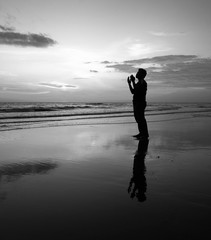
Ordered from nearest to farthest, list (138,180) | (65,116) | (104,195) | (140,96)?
(104,195) < (138,180) < (140,96) < (65,116)

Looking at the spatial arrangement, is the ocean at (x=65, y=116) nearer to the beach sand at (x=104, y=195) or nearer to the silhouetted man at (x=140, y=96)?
the silhouetted man at (x=140, y=96)

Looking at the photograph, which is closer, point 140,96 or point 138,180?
point 138,180

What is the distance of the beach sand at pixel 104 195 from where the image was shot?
2438mm

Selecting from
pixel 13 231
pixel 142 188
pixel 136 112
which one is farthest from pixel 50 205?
pixel 136 112

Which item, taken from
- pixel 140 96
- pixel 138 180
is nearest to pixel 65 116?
pixel 140 96

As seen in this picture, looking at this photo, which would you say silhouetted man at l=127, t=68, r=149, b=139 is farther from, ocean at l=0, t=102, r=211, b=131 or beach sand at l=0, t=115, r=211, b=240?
ocean at l=0, t=102, r=211, b=131

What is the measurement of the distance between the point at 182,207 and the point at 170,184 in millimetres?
868

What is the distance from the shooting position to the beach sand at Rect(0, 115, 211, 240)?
2438 mm

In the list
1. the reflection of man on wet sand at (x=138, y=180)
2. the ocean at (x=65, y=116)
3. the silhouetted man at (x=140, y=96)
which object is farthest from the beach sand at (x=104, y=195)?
the ocean at (x=65, y=116)

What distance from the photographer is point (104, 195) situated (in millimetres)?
3328

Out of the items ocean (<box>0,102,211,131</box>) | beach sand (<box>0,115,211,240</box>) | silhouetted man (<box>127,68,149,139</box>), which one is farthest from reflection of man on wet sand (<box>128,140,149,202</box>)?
ocean (<box>0,102,211,131</box>)

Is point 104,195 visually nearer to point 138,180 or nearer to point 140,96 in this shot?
point 138,180

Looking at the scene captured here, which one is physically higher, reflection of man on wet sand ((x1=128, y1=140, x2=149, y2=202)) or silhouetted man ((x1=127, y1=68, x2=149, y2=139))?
silhouetted man ((x1=127, y1=68, x2=149, y2=139))

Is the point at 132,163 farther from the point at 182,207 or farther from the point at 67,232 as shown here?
the point at 67,232
